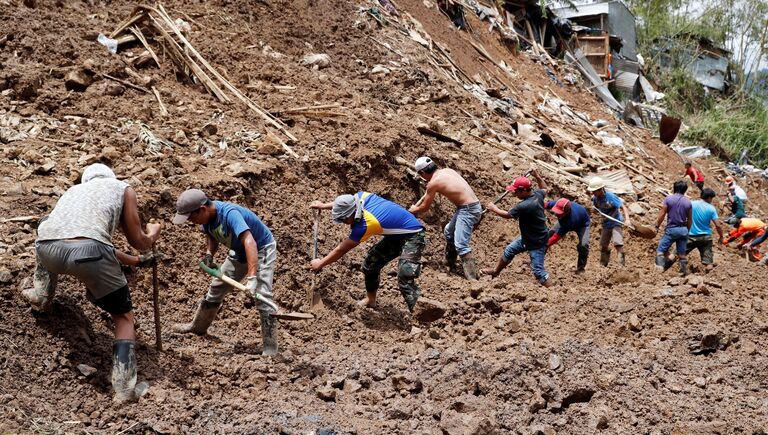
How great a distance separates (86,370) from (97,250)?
894 mm

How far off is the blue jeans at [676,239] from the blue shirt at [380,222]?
4.17m

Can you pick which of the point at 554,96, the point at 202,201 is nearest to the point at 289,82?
the point at 202,201

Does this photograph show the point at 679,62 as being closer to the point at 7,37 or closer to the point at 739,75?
the point at 739,75

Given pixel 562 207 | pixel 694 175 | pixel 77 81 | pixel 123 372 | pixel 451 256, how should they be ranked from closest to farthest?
pixel 123 372, pixel 77 81, pixel 451 256, pixel 562 207, pixel 694 175

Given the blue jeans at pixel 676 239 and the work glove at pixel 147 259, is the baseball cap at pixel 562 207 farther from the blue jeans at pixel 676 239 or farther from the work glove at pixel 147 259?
the work glove at pixel 147 259

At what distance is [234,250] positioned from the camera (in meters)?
5.92

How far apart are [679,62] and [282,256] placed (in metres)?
22.2

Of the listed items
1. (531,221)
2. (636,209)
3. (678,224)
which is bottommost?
(636,209)

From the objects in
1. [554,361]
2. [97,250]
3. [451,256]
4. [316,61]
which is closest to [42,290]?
[97,250]

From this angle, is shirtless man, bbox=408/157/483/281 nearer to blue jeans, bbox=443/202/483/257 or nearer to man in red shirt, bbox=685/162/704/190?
blue jeans, bbox=443/202/483/257

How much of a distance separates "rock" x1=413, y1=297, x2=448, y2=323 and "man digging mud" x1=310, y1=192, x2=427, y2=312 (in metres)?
0.10

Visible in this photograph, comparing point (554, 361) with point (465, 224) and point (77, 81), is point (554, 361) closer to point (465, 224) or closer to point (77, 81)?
point (465, 224)

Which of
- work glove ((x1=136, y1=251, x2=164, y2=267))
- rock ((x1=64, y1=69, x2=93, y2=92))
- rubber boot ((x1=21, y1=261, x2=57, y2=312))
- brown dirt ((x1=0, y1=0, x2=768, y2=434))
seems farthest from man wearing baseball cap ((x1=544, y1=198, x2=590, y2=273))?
rubber boot ((x1=21, y1=261, x2=57, y2=312))

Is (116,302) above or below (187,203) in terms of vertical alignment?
below
